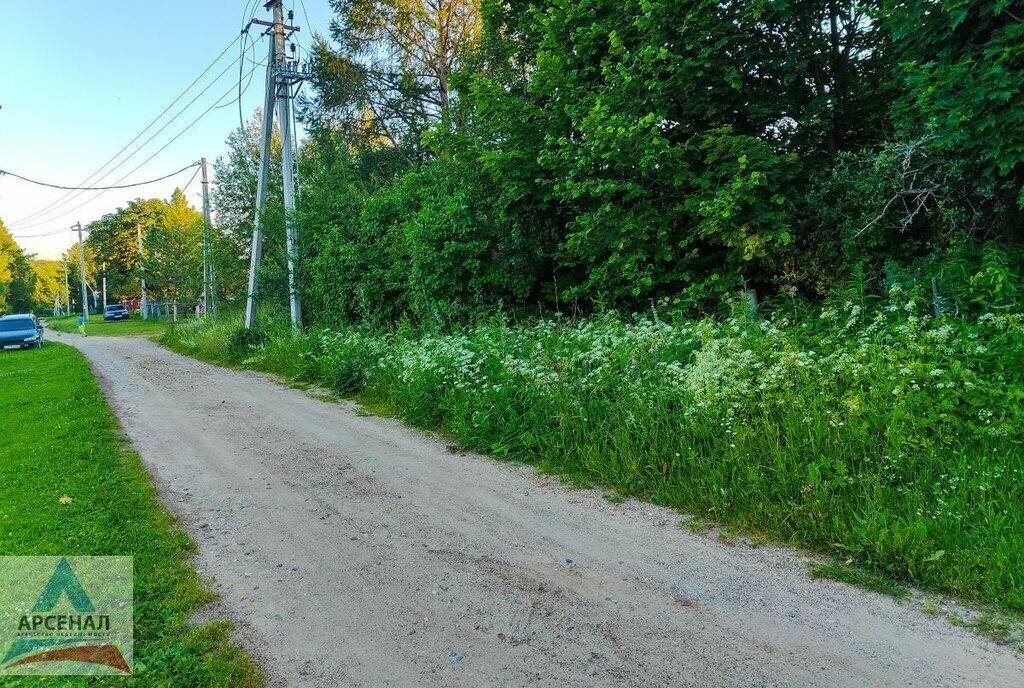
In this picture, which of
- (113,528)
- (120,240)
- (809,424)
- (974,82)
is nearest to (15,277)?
(120,240)

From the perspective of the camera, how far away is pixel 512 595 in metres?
3.40

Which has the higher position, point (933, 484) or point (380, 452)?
point (933, 484)

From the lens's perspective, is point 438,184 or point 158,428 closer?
point 158,428

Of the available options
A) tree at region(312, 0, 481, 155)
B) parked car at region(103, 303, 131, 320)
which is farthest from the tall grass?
parked car at region(103, 303, 131, 320)

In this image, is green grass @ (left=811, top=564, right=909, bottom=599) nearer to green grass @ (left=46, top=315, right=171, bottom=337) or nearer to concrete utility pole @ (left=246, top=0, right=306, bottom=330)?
concrete utility pole @ (left=246, top=0, right=306, bottom=330)

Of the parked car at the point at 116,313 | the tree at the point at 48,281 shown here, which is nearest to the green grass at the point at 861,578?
the parked car at the point at 116,313

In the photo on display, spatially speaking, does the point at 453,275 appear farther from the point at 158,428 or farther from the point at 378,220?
the point at 158,428

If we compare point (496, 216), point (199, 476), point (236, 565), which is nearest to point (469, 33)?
point (496, 216)

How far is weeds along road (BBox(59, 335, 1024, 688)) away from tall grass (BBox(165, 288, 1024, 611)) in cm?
37

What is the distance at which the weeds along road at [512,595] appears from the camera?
106 inches

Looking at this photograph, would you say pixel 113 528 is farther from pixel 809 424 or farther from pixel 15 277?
pixel 15 277

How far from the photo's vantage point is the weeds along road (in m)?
2.70

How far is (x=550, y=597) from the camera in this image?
3361 mm

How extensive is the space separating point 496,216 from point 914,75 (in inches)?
249
